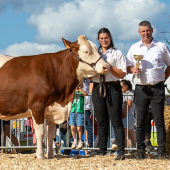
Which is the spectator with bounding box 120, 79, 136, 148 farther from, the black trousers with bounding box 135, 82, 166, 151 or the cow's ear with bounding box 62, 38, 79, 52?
the cow's ear with bounding box 62, 38, 79, 52

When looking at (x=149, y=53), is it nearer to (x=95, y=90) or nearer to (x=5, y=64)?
(x=95, y=90)

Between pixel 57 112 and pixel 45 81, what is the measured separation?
0.60 meters

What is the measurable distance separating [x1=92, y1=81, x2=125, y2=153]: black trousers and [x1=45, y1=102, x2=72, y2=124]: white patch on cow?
0.60 meters

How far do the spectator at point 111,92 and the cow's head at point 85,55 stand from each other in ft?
0.44

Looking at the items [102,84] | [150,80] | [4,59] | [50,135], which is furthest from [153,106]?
[4,59]

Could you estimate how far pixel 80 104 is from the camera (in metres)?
8.18

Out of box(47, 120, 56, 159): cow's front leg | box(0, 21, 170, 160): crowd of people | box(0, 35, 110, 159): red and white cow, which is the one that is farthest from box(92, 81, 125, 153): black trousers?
box(47, 120, 56, 159): cow's front leg

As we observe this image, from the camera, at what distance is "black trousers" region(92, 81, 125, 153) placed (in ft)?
18.6

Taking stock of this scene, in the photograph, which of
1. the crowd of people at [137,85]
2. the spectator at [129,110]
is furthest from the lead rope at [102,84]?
the spectator at [129,110]

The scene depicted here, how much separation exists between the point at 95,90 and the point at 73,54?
0.77 metres

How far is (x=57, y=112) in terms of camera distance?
6047 millimetres

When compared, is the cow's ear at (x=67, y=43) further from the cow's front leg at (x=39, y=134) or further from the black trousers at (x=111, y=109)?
the cow's front leg at (x=39, y=134)

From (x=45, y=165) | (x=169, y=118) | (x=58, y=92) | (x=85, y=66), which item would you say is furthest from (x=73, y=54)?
(x=169, y=118)

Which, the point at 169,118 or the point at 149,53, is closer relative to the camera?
the point at 149,53
